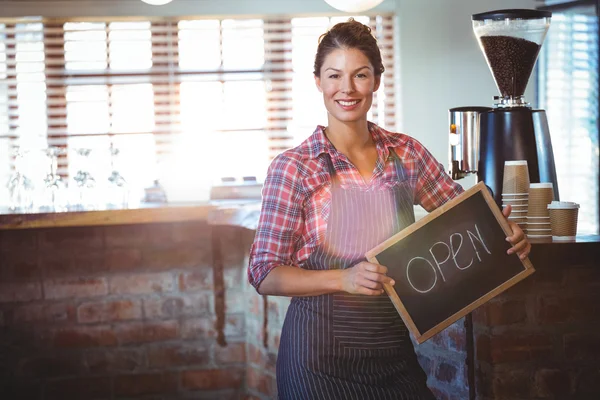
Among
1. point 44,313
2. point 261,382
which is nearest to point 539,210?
point 261,382

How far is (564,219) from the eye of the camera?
6.87ft

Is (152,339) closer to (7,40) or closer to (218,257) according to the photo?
(218,257)

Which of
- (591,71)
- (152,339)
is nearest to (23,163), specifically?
(152,339)

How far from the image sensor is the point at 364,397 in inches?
64.1

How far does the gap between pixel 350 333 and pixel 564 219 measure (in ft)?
2.57

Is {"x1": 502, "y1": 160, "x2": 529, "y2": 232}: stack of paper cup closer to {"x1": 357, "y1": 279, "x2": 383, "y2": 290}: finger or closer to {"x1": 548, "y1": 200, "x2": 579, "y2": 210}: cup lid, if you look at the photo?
{"x1": 548, "y1": 200, "x2": 579, "y2": 210}: cup lid

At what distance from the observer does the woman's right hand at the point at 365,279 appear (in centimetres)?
151

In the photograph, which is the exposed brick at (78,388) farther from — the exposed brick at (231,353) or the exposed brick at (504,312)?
the exposed brick at (504,312)

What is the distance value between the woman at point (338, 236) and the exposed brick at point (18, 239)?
2052 millimetres

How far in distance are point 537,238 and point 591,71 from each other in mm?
3066

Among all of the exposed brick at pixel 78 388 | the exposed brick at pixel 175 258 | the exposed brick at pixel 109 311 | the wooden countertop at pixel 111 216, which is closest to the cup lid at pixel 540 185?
the wooden countertop at pixel 111 216

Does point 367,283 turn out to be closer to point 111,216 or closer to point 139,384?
point 111,216

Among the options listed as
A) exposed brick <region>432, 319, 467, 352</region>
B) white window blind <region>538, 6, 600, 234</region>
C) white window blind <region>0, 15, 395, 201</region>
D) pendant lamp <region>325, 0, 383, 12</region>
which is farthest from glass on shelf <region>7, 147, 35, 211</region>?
white window blind <region>538, 6, 600, 234</region>

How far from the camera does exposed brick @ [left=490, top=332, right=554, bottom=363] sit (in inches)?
82.2
